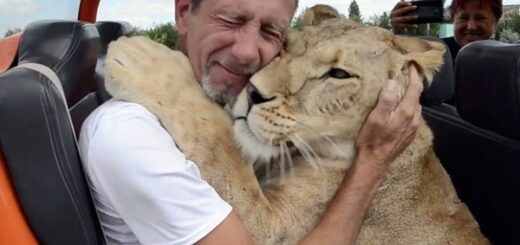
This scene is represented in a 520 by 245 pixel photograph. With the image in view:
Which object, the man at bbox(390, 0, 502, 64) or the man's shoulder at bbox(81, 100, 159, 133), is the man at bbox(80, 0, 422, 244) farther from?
the man at bbox(390, 0, 502, 64)

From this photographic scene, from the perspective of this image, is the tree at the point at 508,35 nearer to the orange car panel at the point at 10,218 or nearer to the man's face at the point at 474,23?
the man's face at the point at 474,23

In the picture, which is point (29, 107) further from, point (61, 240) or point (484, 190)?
point (484, 190)

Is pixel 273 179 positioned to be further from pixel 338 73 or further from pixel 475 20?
pixel 475 20

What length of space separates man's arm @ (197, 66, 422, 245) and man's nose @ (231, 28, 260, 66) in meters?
0.34

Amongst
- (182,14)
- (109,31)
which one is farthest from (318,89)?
(109,31)

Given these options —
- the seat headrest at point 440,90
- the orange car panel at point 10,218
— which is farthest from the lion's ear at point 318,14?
the orange car panel at point 10,218

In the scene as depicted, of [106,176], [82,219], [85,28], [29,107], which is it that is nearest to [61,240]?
[82,219]

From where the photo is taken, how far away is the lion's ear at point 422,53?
77.7 inches

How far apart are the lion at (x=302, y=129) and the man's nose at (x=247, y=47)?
0.14 ft

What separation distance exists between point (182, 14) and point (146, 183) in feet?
1.97

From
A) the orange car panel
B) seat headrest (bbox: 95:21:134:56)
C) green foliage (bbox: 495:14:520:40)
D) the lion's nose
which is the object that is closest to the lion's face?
the lion's nose

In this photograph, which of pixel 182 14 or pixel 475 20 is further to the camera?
pixel 475 20

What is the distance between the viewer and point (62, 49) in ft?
5.87

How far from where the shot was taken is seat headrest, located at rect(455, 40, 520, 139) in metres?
1.97
